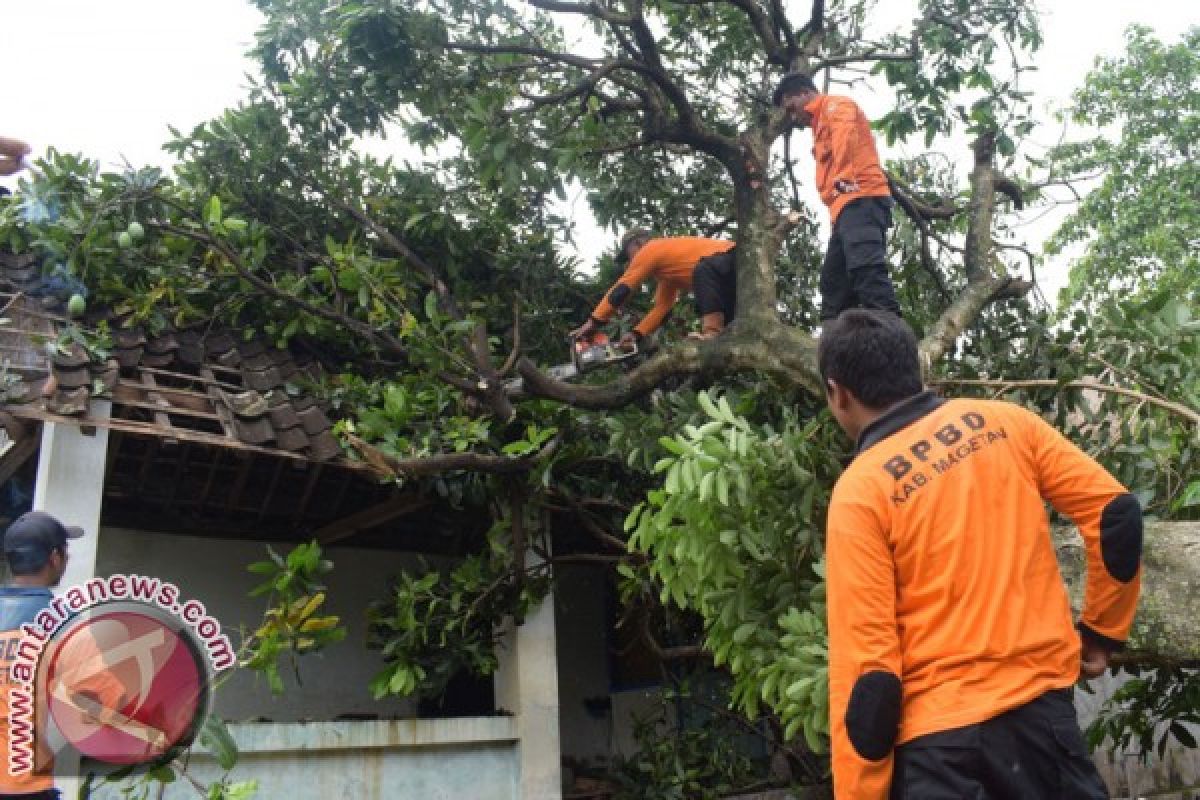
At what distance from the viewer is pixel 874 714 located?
6.95 feet

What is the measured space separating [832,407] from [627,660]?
6713mm

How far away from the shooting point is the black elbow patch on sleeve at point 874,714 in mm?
2121

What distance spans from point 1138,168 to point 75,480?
13.1m

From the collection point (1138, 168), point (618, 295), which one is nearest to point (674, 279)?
point (618, 295)

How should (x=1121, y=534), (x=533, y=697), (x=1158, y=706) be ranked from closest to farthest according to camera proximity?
(x=1121, y=534), (x=1158, y=706), (x=533, y=697)

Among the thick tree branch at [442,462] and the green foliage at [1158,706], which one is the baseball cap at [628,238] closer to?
the thick tree branch at [442,462]

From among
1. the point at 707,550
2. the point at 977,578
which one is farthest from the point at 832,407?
the point at 707,550

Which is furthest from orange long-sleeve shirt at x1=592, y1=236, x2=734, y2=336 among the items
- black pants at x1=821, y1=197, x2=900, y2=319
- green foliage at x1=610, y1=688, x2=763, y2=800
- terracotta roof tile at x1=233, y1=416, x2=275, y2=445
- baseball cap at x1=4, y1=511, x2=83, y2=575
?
baseball cap at x1=4, y1=511, x2=83, y2=575

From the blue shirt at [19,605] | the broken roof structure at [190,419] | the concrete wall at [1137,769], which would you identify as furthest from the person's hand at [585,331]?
the concrete wall at [1137,769]

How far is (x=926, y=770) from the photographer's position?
2121 millimetres

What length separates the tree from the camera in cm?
529

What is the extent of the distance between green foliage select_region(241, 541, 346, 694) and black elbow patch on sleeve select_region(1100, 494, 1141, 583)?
3.05 meters

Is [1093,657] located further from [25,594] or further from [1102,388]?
[25,594]

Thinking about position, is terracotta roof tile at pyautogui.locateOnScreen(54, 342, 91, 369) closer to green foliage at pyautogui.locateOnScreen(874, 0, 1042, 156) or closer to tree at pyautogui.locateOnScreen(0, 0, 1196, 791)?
tree at pyautogui.locateOnScreen(0, 0, 1196, 791)
